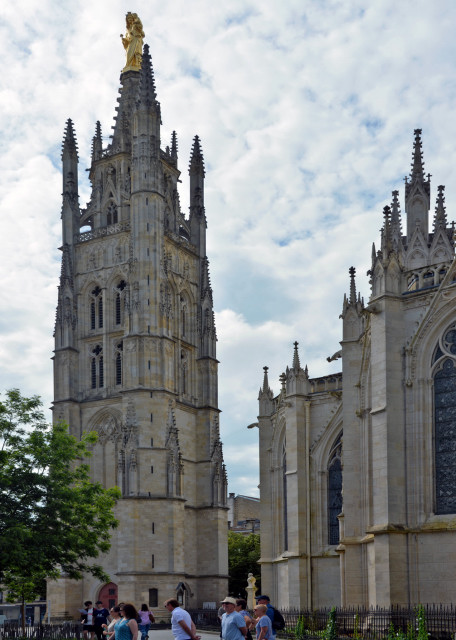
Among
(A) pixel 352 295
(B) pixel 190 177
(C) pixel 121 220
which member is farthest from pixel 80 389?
(A) pixel 352 295

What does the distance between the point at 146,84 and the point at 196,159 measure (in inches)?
340

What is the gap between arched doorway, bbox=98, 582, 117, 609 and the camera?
5904 centimetres

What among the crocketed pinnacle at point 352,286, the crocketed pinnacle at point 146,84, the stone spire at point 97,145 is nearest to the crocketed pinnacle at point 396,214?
the crocketed pinnacle at point 352,286

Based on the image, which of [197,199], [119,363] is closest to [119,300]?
[119,363]

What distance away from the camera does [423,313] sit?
27.3 metres

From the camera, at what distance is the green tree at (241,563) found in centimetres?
7538

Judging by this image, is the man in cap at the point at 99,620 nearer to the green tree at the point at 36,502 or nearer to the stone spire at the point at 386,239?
the green tree at the point at 36,502

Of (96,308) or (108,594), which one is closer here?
(108,594)

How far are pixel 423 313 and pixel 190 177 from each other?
45657mm

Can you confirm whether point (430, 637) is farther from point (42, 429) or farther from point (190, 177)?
point (190, 177)

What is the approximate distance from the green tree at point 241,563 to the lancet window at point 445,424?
165ft

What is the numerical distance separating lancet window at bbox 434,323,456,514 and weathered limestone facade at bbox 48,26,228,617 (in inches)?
1305

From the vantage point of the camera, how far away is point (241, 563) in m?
75.3

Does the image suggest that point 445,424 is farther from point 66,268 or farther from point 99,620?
point 66,268
